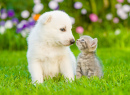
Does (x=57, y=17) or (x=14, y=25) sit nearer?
(x=57, y=17)

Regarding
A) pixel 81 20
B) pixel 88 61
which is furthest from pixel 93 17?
pixel 88 61

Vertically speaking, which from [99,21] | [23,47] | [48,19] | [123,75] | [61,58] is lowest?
[123,75]

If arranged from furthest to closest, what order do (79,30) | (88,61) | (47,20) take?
(79,30)
(88,61)
(47,20)

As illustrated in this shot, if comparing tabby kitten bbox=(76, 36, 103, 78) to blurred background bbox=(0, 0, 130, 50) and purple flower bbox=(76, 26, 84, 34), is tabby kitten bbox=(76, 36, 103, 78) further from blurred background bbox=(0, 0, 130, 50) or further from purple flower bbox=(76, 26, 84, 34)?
purple flower bbox=(76, 26, 84, 34)

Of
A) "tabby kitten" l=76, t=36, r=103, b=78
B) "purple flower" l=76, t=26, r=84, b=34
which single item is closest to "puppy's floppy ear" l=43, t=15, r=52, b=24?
"tabby kitten" l=76, t=36, r=103, b=78

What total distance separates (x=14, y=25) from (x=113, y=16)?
4.35 m

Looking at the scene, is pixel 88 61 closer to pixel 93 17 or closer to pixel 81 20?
pixel 93 17

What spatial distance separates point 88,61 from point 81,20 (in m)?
6.94

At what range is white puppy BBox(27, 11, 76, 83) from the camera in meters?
4.04

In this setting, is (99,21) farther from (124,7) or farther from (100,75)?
(100,75)

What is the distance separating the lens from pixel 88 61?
13.6 feet

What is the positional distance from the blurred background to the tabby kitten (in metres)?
5.01

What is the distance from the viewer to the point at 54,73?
14.4 feet

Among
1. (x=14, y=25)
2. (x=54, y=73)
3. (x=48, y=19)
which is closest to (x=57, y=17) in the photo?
(x=48, y=19)
